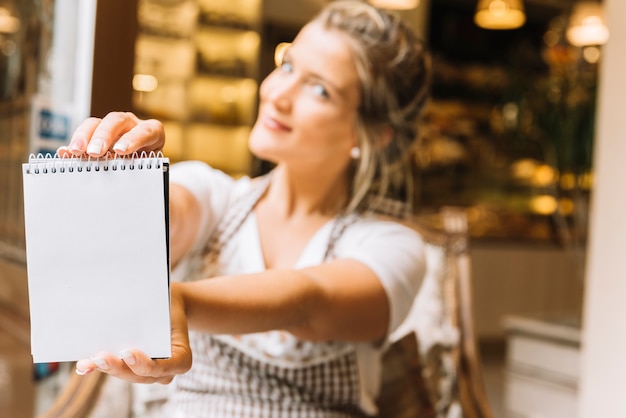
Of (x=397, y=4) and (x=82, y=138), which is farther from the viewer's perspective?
(x=397, y=4)

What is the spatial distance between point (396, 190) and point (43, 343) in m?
0.82

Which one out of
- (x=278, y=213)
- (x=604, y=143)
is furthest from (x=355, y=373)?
(x=604, y=143)

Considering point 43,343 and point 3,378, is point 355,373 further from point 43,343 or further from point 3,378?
point 3,378

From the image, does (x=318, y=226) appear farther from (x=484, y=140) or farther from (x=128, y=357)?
(x=484, y=140)

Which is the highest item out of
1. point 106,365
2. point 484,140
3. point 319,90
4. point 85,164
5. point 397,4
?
point 397,4

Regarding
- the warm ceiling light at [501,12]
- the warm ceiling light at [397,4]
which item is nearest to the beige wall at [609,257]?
the warm ceiling light at [397,4]

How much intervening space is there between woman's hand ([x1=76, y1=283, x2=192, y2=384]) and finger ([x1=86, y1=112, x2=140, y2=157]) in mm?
145

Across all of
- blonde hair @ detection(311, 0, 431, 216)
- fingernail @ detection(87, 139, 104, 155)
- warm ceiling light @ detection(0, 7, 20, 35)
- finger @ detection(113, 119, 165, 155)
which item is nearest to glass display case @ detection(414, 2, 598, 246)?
warm ceiling light @ detection(0, 7, 20, 35)

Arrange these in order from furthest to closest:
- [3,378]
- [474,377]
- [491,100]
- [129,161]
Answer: [491,100], [3,378], [474,377], [129,161]

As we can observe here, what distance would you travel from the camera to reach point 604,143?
1.28m

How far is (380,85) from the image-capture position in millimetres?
1048

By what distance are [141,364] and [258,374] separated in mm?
485

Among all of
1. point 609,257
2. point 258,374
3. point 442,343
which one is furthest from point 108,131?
point 442,343

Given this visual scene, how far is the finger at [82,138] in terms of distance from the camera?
21.6 inches
